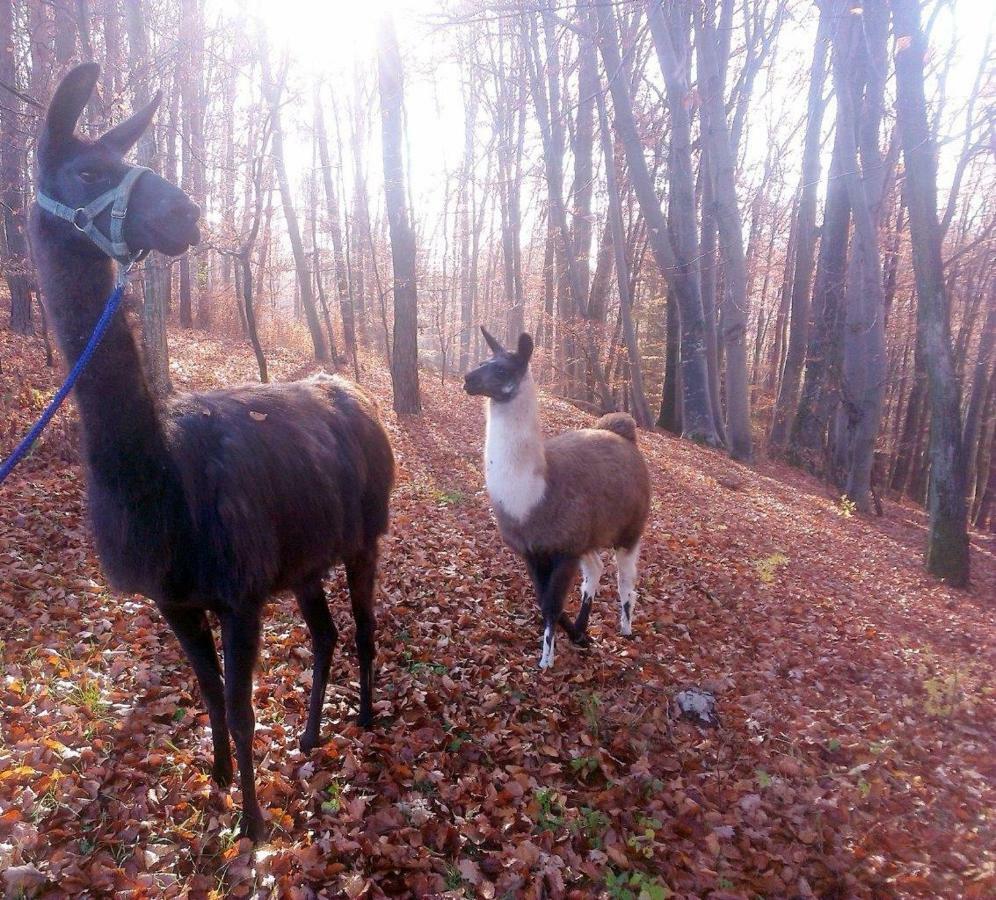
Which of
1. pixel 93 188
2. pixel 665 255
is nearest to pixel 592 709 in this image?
pixel 93 188

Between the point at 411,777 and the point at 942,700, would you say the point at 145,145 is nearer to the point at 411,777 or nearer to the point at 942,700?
the point at 411,777

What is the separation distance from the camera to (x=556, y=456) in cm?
495

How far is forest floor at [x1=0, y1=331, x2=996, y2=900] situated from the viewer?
293 cm

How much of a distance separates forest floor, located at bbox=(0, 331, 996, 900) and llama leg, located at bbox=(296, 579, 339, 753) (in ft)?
0.41

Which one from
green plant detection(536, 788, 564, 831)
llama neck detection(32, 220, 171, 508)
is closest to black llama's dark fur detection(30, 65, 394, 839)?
llama neck detection(32, 220, 171, 508)

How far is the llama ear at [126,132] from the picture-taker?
2.56m

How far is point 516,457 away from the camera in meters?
4.61

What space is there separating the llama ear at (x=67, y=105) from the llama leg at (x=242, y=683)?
1.98m

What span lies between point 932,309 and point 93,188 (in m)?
9.30

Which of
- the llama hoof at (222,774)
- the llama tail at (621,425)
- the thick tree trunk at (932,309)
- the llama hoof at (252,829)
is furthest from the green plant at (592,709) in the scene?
the thick tree trunk at (932,309)

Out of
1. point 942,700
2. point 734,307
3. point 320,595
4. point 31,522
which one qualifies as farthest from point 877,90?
point 31,522

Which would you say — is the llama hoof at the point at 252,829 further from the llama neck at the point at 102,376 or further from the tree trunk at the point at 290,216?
the tree trunk at the point at 290,216

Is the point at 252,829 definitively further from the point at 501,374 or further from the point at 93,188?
the point at 501,374

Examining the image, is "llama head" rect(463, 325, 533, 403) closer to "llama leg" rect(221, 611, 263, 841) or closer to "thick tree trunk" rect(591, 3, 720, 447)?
"llama leg" rect(221, 611, 263, 841)
